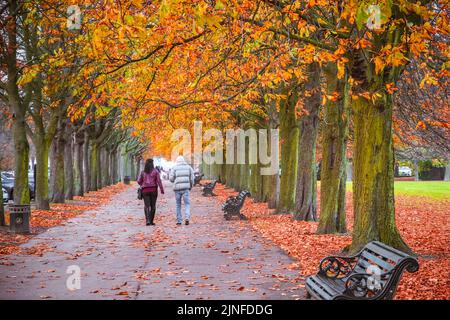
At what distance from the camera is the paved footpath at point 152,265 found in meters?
8.83

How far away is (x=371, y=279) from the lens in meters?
7.34

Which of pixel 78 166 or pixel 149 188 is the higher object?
pixel 78 166

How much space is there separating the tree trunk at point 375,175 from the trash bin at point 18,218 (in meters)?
8.80

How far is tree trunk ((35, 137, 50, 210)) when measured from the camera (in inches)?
965

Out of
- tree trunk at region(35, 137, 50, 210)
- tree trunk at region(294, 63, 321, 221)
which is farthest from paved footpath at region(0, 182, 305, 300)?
tree trunk at region(35, 137, 50, 210)

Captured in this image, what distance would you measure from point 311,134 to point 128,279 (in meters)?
11.5

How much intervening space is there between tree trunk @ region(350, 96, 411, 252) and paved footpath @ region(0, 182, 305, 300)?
159cm

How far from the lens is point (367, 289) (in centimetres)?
727

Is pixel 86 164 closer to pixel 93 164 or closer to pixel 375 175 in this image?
pixel 93 164

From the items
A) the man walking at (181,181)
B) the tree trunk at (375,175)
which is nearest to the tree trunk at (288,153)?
the man walking at (181,181)

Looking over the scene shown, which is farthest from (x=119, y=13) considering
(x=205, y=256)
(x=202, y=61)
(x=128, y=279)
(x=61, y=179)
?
(x=61, y=179)

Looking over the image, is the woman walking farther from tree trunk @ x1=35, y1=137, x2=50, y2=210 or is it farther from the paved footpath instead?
tree trunk @ x1=35, y1=137, x2=50, y2=210

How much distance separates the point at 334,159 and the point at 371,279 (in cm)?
936

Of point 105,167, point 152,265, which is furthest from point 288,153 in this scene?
point 105,167
